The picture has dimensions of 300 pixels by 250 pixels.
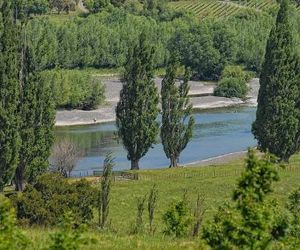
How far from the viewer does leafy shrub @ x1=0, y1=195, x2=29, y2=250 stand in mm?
15237

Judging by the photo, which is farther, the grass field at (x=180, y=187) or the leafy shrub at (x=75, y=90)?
the leafy shrub at (x=75, y=90)

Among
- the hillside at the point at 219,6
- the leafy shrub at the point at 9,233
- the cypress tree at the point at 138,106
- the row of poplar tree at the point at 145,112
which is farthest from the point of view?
the hillside at the point at 219,6

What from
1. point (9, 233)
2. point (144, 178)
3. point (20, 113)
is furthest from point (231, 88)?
point (9, 233)

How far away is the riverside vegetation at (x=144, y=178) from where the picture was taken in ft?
52.6

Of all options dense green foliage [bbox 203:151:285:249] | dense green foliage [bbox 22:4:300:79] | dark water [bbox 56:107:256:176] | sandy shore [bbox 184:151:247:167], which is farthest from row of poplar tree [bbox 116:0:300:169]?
dense green foliage [bbox 22:4:300:79]

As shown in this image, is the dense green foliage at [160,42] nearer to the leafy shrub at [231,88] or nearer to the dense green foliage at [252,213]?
the leafy shrub at [231,88]

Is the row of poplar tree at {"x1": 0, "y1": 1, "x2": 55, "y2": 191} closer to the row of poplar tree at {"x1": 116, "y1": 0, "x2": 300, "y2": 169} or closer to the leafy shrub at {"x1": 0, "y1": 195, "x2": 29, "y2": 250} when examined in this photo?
the row of poplar tree at {"x1": 116, "y1": 0, "x2": 300, "y2": 169}

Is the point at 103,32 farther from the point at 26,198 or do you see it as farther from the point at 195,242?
the point at 195,242

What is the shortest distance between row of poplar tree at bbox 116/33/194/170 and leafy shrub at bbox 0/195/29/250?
147 feet

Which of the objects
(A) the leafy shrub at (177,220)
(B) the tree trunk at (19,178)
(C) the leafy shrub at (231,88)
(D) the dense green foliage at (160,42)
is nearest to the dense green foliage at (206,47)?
(D) the dense green foliage at (160,42)

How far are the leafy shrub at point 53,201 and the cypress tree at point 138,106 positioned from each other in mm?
22601

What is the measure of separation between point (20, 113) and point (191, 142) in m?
34.7

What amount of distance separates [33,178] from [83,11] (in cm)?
13335

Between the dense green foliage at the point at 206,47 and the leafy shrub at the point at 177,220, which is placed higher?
the leafy shrub at the point at 177,220
